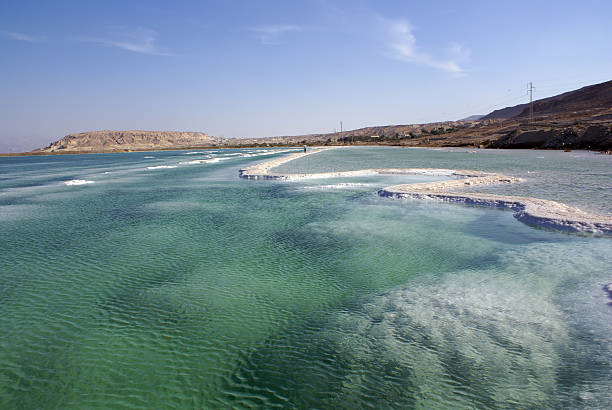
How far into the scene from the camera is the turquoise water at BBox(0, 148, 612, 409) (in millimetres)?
4141

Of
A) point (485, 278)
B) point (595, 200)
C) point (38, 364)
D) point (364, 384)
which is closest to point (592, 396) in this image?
point (364, 384)

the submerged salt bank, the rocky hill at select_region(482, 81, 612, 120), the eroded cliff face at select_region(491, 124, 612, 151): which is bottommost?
the submerged salt bank

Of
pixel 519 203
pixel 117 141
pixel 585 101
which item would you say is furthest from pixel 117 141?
pixel 519 203

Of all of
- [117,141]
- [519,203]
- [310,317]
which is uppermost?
[117,141]

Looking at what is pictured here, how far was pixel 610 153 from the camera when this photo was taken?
33.6 meters

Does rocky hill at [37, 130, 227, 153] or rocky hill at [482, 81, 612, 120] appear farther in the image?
rocky hill at [37, 130, 227, 153]

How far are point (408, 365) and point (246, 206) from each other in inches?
466

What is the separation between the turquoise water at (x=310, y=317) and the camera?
4.14 meters

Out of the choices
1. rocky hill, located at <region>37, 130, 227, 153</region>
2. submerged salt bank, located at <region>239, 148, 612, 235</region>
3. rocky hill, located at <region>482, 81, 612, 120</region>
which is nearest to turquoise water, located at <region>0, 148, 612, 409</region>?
submerged salt bank, located at <region>239, 148, 612, 235</region>

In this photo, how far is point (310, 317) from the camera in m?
5.79

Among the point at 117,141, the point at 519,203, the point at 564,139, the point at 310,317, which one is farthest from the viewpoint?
the point at 117,141

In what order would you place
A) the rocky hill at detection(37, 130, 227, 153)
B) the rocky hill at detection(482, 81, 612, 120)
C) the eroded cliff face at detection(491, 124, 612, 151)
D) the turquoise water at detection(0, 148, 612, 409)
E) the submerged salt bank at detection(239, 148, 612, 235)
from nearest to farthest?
the turquoise water at detection(0, 148, 612, 409) → the submerged salt bank at detection(239, 148, 612, 235) → the eroded cliff face at detection(491, 124, 612, 151) → the rocky hill at detection(482, 81, 612, 120) → the rocky hill at detection(37, 130, 227, 153)

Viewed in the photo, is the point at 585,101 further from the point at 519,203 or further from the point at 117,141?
the point at 117,141

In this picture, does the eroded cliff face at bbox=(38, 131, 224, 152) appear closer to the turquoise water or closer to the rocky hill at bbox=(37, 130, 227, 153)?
the rocky hill at bbox=(37, 130, 227, 153)
